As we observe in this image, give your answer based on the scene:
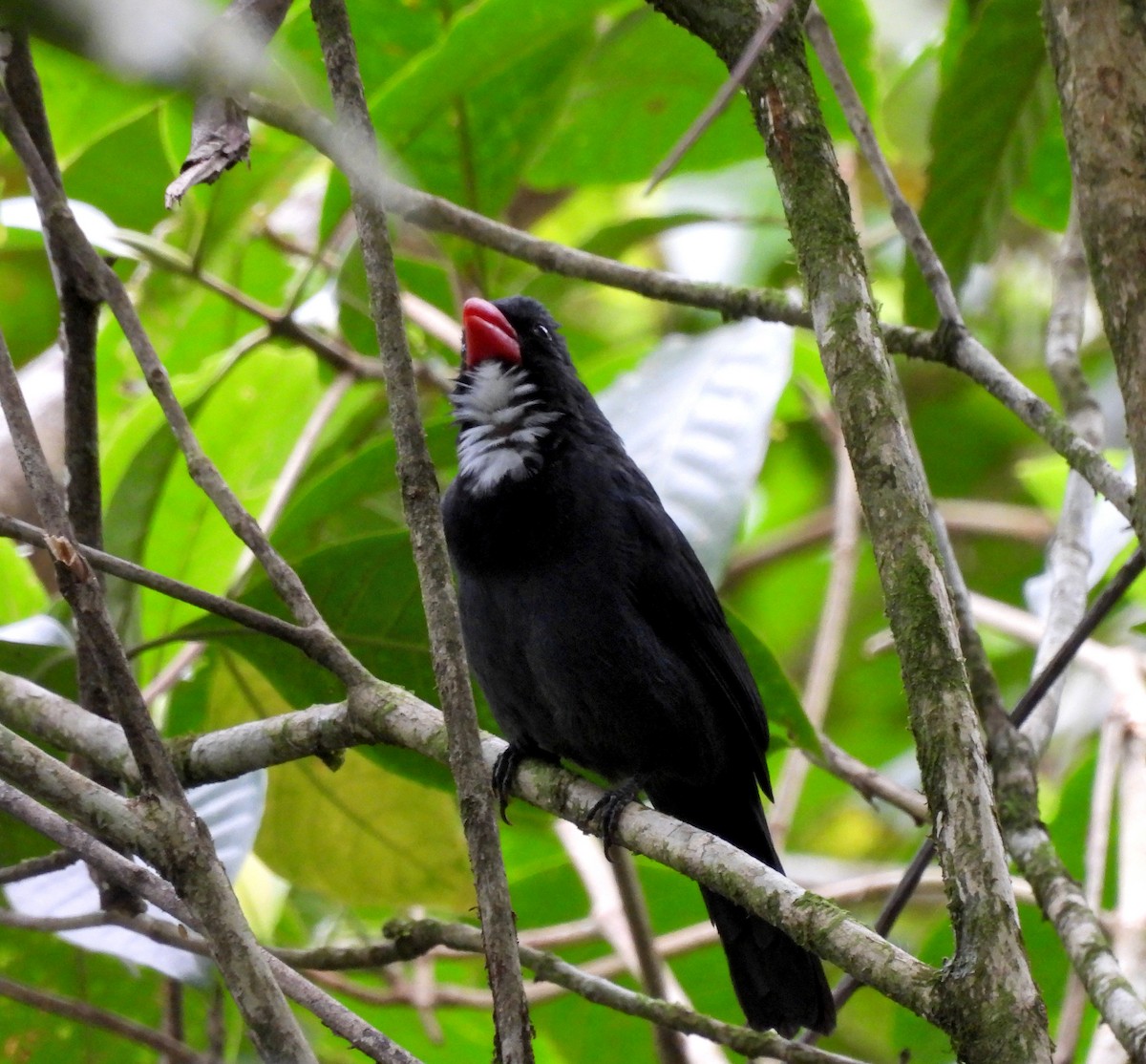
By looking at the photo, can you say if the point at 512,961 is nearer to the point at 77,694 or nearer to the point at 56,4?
the point at 56,4

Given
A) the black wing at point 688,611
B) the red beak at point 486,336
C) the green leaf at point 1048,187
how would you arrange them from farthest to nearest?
the green leaf at point 1048,187 < the red beak at point 486,336 < the black wing at point 688,611

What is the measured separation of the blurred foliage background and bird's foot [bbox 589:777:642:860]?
0.43 meters

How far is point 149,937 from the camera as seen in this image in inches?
102

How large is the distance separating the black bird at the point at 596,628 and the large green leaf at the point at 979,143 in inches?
38.5

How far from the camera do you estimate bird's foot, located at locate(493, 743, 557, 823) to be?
2932 millimetres

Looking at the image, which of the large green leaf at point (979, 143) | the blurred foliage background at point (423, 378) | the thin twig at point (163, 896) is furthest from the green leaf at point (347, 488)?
the thin twig at point (163, 896)

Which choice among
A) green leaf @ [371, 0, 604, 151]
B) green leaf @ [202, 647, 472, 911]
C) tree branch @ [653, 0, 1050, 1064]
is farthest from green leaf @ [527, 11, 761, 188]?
tree branch @ [653, 0, 1050, 1064]

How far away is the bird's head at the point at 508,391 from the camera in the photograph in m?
3.04

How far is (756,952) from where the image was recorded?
3.05m

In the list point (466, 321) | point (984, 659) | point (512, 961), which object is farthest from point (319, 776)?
point (512, 961)

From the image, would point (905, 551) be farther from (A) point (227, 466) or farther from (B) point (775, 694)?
(A) point (227, 466)

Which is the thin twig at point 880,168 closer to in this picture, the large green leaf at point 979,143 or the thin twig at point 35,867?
the large green leaf at point 979,143

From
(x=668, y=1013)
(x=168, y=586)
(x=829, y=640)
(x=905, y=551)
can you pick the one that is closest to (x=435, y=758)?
(x=168, y=586)

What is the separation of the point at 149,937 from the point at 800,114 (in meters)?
1.86
